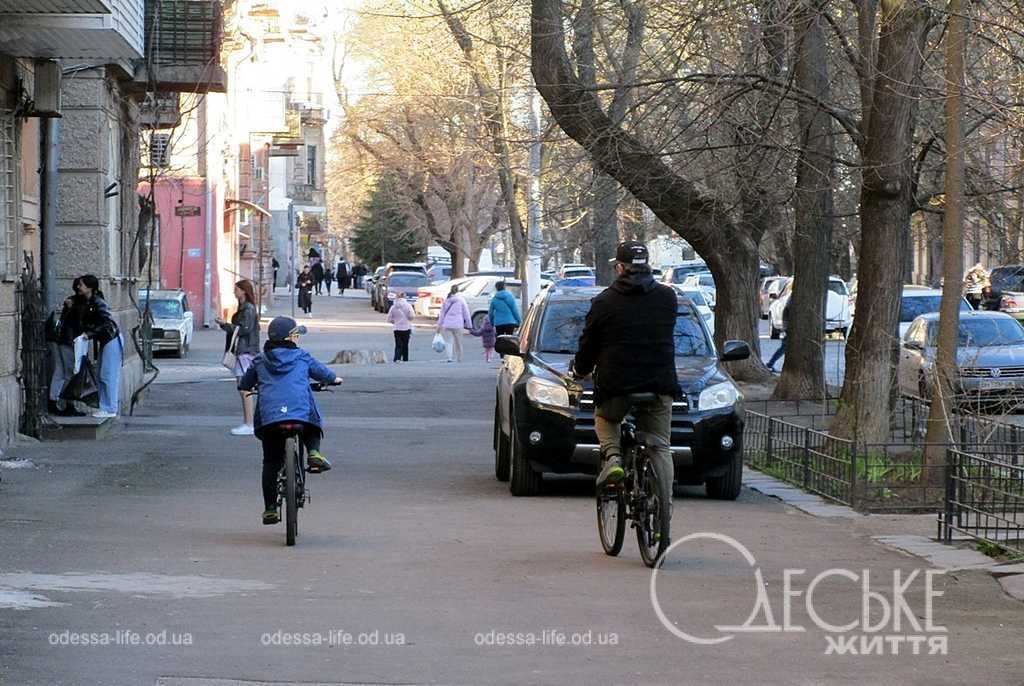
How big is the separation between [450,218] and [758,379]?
40.5 meters

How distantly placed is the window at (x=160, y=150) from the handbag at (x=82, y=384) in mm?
4963

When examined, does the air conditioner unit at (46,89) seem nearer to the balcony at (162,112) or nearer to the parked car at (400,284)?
the balcony at (162,112)

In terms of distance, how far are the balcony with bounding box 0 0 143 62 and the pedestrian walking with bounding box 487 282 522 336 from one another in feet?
53.2

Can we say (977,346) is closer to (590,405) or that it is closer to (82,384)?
(590,405)

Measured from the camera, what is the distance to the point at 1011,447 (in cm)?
1180

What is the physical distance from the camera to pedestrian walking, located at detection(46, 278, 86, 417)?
1739 cm

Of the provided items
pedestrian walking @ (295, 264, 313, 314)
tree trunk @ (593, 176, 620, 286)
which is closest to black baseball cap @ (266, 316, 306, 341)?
tree trunk @ (593, 176, 620, 286)

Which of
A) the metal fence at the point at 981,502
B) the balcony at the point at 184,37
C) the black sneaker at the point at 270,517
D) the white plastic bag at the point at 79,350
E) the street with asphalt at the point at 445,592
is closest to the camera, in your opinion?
the street with asphalt at the point at 445,592

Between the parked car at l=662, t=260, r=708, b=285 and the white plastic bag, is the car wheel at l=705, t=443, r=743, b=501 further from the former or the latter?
the parked car at l=662, t=260, r=708, b=285

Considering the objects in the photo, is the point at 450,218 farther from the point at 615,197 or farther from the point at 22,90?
the point at 22,90

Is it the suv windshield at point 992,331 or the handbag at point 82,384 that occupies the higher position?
the suv windshield at point 992,331

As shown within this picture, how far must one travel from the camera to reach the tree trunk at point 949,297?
1289cm

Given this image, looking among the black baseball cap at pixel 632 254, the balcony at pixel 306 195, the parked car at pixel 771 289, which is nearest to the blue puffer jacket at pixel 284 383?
the black baseball cap at pixel 632 254
